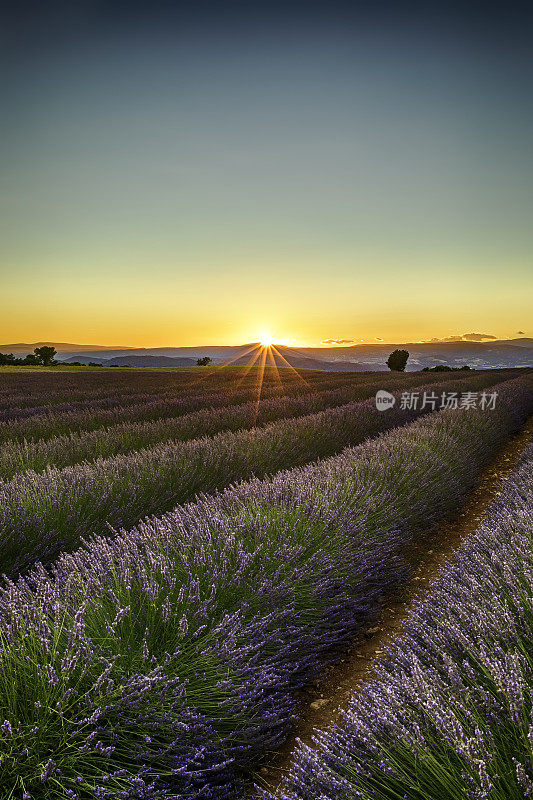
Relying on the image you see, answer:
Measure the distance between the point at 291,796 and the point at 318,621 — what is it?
3.36 feet

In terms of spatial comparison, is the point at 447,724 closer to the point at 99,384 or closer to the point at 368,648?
the point at 368,648

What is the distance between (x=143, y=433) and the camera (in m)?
6.02

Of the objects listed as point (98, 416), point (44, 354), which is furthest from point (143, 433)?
point (44, 354)

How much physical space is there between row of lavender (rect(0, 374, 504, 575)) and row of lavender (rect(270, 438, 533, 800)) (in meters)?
2.26

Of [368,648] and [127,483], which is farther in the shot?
[127,483]

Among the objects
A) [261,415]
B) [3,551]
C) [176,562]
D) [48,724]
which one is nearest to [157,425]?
[261,415]

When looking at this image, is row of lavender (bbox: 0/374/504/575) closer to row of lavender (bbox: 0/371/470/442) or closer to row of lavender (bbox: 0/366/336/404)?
row of lavender (bbox: 0/371/470/442)

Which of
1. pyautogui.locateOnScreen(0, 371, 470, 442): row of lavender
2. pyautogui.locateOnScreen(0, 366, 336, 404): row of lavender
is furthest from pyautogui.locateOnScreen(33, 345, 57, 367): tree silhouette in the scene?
pyautogui.locateOnScreen(0, 371, 470, 442): row of lavender

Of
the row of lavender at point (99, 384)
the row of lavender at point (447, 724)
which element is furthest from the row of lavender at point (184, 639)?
the row of lavender at point (99, 384)

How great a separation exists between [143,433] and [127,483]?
Result: 7.68ft

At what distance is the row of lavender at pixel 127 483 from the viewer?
114 inches

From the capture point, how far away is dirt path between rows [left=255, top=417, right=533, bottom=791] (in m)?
1.90

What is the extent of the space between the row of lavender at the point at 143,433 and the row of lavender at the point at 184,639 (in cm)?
237

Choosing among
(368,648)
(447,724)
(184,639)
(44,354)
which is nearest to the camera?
(447,724)
